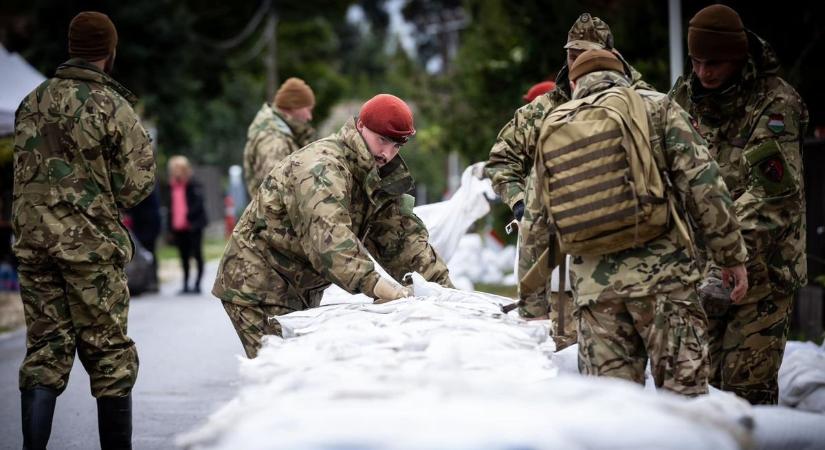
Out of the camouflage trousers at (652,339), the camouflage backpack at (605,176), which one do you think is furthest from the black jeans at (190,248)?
the camouflage backpack at (605,176)

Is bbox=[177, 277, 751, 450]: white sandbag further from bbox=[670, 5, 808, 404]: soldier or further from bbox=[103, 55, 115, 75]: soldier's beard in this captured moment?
bbox=[103, 55, 115, 75]: soldier's beard

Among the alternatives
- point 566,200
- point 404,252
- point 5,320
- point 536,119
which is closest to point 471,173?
point 536,119

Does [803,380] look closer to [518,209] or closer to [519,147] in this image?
[518,209]

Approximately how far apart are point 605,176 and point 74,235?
2.60m

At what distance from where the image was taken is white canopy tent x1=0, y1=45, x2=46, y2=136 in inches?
556

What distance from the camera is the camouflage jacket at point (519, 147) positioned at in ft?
21.4

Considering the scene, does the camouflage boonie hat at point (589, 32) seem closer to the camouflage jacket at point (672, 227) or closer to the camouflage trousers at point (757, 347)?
the camouflage trousers at point (757, 347)

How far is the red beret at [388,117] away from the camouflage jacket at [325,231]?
0.36 feet

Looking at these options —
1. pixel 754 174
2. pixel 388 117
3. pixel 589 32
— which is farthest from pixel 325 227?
pixel 589 32

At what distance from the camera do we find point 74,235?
5523 millimetres

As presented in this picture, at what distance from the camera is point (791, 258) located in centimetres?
570

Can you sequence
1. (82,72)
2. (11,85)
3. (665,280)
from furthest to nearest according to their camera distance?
1. (11,85)
2. (82,72)
3. (665,280)

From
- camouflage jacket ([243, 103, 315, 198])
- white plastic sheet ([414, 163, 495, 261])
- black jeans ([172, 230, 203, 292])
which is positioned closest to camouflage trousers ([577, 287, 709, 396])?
white plastic sheet ([414, 163, 495, 261])

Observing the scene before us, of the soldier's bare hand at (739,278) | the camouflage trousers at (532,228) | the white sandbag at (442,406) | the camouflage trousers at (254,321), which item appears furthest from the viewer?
the camouflage trousers at (254,321)
